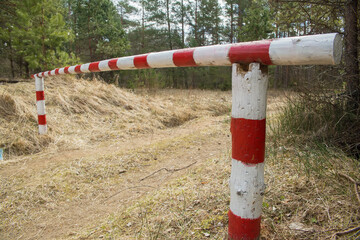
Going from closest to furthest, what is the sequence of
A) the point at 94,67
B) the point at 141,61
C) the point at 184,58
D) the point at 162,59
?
the point at 184,58 → the point at 162,59 → the point at 141,61 → the point at 94,67

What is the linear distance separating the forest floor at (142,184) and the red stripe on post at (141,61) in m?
1.19

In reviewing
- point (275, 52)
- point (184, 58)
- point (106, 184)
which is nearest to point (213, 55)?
point (184, 58)

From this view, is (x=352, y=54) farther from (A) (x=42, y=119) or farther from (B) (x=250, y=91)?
(A) (x=42, y=119)

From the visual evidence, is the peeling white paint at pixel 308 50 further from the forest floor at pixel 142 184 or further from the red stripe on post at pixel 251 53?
the forest floor at pixel 142 184

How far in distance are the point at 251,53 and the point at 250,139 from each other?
16.2 inches

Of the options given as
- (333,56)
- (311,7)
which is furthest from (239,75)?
(311,7)

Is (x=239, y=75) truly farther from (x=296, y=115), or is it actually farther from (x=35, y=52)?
(x=35, y=52)

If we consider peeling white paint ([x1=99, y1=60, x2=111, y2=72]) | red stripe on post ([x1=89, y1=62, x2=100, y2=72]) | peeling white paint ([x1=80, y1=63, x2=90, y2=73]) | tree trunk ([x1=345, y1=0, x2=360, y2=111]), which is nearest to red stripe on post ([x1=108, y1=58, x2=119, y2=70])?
peeling white paint ([x1=99, y1=60, x2=111, y2=72])

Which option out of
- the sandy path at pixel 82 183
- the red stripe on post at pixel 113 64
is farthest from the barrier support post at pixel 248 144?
the red stripe on post at pixel 113 64

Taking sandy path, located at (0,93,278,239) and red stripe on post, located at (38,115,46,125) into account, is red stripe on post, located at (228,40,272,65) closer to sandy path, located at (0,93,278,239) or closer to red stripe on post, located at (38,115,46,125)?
sandy path, located at (0,93,278,239)

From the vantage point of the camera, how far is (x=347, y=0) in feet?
8.71

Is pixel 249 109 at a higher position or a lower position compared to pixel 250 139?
higher

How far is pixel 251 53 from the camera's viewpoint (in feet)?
3.54

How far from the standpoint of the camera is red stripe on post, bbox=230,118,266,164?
3.72 feet
